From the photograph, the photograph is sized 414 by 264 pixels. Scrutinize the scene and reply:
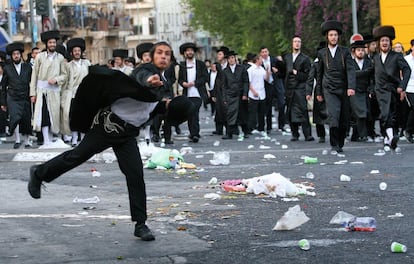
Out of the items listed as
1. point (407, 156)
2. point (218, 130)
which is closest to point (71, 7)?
point (218, 130)

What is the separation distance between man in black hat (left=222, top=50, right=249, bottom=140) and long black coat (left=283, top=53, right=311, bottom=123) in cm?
284

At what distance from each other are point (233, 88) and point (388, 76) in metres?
6.62

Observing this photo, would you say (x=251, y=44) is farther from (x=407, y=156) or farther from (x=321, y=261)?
(x=321, y=261)

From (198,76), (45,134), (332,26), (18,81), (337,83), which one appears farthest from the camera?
(198,76)

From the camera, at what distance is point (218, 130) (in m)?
28.9

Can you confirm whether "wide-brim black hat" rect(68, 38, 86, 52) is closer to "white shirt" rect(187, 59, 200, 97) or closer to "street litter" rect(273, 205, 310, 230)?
"white shirt" rect(187, 59, 200, 97)

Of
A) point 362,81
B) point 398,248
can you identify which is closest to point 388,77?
point 362,81

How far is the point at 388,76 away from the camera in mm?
21406

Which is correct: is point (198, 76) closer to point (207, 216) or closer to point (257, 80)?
point (257, 80)

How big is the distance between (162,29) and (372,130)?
9123cm

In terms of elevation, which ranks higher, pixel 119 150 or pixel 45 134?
pixel 119 150

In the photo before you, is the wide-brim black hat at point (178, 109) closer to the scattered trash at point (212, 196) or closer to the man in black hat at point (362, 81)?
the scattered trash at point (212, 196)

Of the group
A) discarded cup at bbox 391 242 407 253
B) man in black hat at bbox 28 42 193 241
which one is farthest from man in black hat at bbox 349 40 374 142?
discarded cup at bbox 391 242 407 253

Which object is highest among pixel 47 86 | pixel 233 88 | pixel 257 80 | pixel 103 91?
pixel 103 91
